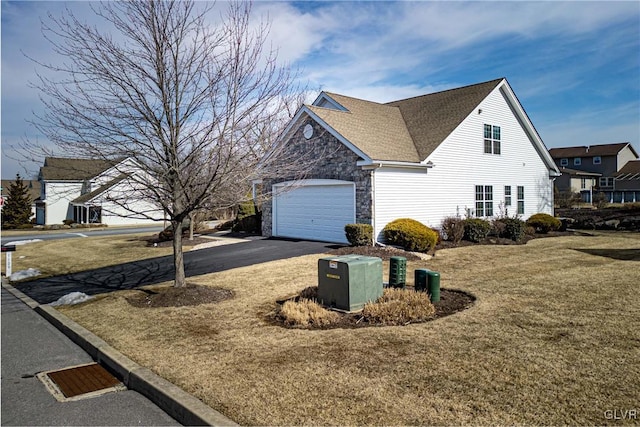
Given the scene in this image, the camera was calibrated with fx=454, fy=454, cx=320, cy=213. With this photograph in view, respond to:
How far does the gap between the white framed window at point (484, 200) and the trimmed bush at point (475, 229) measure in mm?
3076

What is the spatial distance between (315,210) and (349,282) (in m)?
11.2

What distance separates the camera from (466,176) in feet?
66.5

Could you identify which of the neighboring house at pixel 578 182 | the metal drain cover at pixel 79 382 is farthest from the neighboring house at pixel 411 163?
the neighboring house at pixel 578 182

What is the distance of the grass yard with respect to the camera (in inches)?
167

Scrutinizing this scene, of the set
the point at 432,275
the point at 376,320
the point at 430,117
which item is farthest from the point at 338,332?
the point at 430,117

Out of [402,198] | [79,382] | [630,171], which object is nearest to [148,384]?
[79,382]

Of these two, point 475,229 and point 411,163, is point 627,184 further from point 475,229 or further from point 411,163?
point 411,163

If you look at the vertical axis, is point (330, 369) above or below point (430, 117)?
below

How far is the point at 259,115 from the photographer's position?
359 inches

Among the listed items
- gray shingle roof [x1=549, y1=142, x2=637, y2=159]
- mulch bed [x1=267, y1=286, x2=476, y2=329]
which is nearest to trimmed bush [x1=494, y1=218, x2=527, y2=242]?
mulch bed [x1=267, y1=286, x2=476, y2=329]

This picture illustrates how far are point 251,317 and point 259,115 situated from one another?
156 inches

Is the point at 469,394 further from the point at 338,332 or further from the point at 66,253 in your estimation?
the point at 66,253

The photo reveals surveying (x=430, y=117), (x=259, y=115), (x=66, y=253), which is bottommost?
(x=66, y=253)

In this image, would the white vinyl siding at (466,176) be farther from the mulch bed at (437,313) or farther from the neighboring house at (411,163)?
the mulch bed at (437,313)
